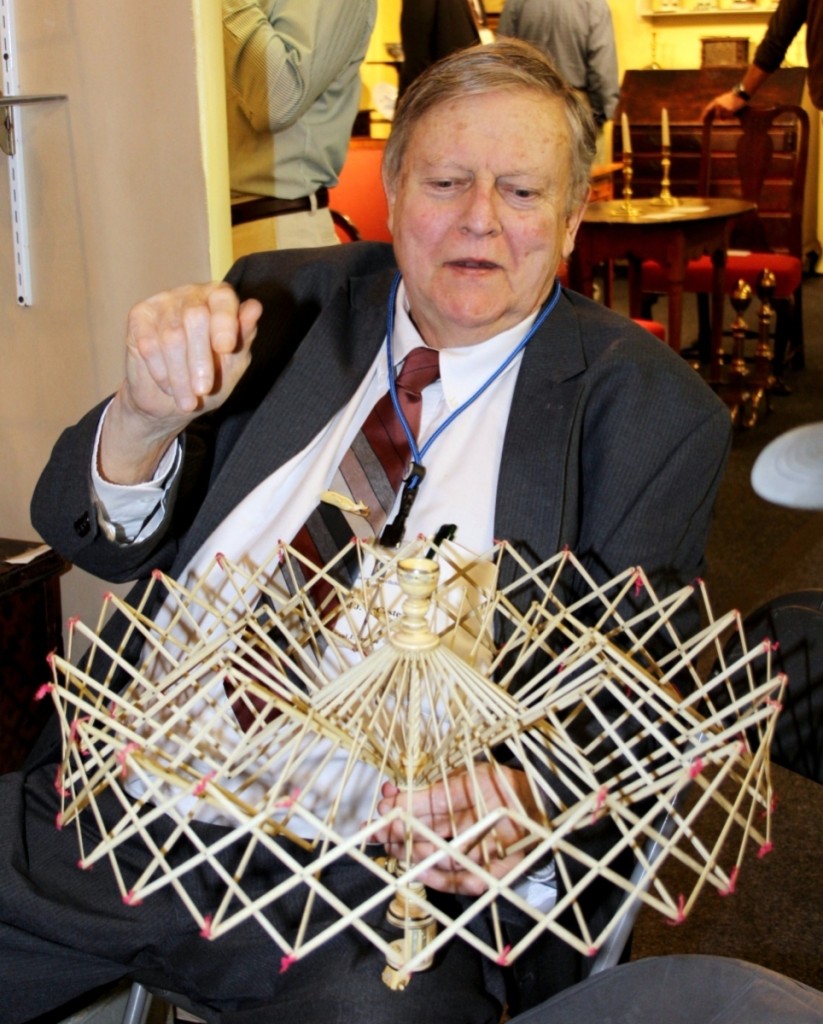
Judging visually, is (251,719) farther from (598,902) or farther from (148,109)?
(148,109)

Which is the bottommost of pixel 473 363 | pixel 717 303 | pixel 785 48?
pixel 717 303

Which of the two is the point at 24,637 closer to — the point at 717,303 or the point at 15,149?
the point at 15,149

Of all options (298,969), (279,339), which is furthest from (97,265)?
(298,969)

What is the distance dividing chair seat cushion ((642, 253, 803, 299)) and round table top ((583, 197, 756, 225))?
0.23 m

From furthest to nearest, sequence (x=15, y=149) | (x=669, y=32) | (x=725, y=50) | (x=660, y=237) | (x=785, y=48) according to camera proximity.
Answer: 1. (x=669, y=32)
2. (x=725, y=50)
3. (x=785, y=48)
4. (x=660, y=237)
5. (x=15, y=149)

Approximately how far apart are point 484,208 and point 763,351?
3.24 meters

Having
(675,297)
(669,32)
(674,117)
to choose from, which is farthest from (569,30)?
(669,32)

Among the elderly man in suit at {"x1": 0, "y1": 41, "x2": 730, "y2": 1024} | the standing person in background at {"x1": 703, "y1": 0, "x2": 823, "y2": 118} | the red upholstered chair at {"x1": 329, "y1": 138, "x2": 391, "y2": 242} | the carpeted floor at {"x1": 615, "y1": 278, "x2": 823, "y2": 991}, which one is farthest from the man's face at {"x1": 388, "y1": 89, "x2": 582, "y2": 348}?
the standing person in background at {"x1": 703, "y1": 0, "x2": 823, "y2": 118}

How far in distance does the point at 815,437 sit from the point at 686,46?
7.70m

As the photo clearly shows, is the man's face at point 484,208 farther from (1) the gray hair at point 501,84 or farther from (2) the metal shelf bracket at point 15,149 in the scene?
(2) the metal shelf bracket at point 15,149

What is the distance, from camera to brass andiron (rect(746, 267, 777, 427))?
13.3ft

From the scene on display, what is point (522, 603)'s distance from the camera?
43.2 inches

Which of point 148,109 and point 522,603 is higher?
point 148,109

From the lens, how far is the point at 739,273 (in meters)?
4.61
